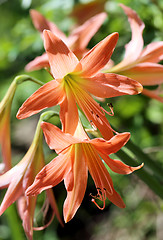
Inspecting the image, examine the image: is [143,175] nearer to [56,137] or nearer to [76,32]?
[56,137]

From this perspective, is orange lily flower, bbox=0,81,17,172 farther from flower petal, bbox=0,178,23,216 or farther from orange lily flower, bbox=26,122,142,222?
orange lily flower, bbox=26,122,142,222

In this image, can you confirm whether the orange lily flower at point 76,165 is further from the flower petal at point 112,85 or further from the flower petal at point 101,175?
the flower petal at point 112,85

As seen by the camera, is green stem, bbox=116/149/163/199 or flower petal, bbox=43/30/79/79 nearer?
flower petal, bbox=43/30/79/79

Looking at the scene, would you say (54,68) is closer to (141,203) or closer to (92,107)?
(92,107)

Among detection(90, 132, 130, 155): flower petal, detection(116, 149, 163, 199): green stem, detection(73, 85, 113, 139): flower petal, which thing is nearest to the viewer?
detection(90, 132, 130, 155): flower petal

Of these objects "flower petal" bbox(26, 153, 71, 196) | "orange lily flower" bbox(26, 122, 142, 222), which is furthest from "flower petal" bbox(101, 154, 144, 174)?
"flower petal" bbox(26, 153, 71, 196)

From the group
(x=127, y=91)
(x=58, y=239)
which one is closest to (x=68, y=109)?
(x=127, y=91)

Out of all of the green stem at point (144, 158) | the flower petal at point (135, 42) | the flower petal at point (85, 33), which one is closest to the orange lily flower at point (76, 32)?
the flower petal at point (85, 33)
